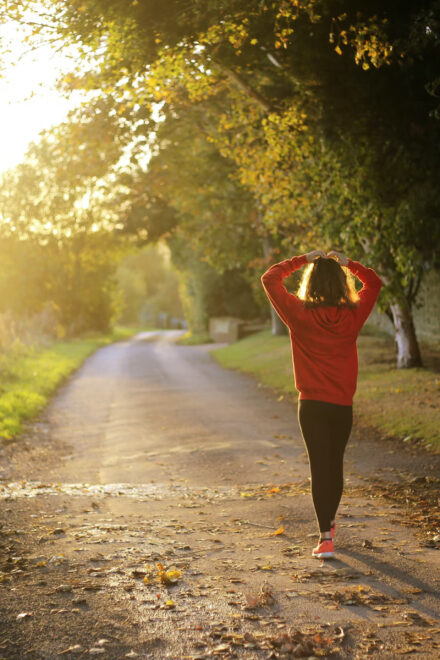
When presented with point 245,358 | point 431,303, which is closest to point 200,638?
point 431,303

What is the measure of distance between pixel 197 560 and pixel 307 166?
12.0 metres

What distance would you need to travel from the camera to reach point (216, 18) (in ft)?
38.7

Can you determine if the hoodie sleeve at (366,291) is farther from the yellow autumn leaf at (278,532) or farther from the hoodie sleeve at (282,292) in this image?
the yellow autumn leaf at (278,532)

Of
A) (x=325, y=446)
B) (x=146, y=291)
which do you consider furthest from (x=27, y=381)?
(x=146, y=291)

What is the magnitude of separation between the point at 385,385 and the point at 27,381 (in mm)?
9182

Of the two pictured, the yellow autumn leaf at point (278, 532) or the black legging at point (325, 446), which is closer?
the black legging at point (325, 446)

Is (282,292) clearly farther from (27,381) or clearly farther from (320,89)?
(27,381)

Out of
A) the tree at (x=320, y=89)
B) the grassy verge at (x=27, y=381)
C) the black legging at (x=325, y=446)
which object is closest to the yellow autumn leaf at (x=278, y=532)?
the black legging at (x=325, y=446)

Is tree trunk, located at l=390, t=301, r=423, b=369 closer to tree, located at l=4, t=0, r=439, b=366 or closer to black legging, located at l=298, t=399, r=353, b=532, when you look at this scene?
tree, located at l=4, t=0, r=439, b=366

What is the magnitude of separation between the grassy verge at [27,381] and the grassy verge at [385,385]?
5.57 metres

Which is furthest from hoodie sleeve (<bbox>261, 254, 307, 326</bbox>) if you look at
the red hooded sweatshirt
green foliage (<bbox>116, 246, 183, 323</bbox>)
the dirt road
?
green foliage (<bbox>116, 246, 183, 323</bbox>)

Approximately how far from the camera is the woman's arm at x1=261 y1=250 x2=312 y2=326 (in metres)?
5.82

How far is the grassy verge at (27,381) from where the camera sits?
14641 mm

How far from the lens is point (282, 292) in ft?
19.4
